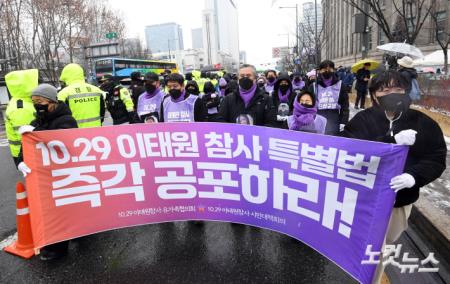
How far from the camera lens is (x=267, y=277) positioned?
308 cm

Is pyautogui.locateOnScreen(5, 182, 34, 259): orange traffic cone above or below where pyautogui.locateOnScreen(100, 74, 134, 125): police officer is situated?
below

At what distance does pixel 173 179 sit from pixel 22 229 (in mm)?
1735

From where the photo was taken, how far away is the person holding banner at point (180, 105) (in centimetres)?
443

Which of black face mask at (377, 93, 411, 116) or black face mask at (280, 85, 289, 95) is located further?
black face mask at (280, 85, 289, 95)

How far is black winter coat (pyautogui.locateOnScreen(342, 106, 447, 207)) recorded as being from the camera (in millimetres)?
2340

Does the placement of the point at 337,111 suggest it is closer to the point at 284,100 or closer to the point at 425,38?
the point at 284,100

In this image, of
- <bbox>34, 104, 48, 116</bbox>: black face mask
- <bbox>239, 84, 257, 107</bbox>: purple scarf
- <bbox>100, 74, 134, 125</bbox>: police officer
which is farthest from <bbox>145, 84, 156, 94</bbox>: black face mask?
<bbox>34, 104, 48, 116</bbox>: black face mask

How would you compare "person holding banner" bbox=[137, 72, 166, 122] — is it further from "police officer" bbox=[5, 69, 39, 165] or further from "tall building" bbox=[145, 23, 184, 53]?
"tall building" bbox=[145, 23, 184, 53]

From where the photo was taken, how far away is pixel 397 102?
240cm

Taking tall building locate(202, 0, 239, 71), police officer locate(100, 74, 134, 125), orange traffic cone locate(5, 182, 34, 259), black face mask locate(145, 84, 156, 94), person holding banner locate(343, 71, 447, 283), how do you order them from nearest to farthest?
person holding banner locate(343, 71, 447, 283), orange traffic cone locate(5, 182, 34, 259), black face mask locate(145, 84, 156, 94), police officer locate(100, 74, 134, 125), tall building locate(202, 0, 239, 71)

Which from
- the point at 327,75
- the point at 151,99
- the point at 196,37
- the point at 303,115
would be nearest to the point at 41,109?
the point at 151,99

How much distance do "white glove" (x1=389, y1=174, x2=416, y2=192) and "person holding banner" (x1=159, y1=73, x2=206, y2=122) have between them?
276 cm

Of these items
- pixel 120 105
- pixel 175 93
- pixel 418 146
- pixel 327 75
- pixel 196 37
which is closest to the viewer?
pixel 418 146

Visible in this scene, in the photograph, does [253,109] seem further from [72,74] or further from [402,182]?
[72,74]
